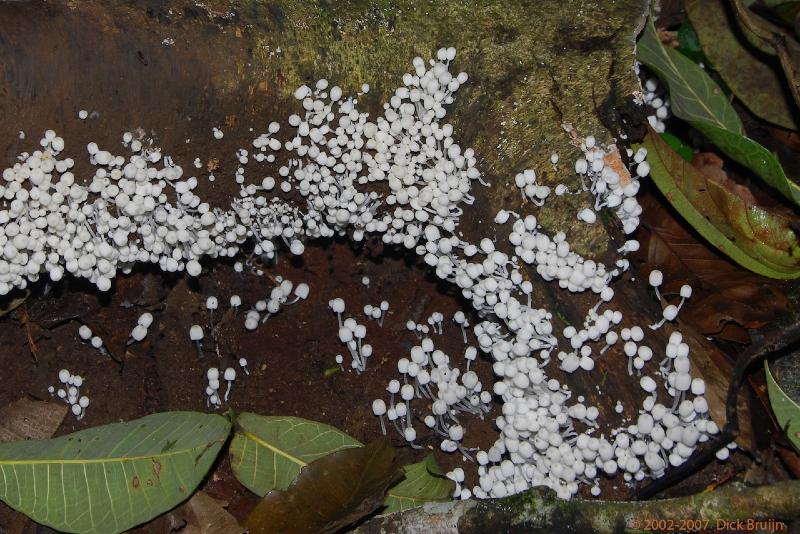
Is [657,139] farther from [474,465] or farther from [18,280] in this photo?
[18,280]

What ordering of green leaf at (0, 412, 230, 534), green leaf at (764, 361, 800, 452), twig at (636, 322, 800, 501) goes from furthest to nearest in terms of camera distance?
green leaf at (0, 412, 230, 534)
green leaf at (764, 361, 800, 452)
twig at (636, 322, 800, 501)

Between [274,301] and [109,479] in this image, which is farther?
[274,301]

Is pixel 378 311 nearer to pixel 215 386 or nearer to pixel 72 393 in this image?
pixel 215 386

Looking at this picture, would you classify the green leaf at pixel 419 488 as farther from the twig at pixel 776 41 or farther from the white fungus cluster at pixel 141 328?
the twig at pixel 776 41

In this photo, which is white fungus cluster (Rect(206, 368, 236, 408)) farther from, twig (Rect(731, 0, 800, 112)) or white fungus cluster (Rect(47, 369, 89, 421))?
twig (Rect(731, 0, 800, 112))

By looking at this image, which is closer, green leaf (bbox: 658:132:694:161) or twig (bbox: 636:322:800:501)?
twig (bbox: 636:322:800:501)

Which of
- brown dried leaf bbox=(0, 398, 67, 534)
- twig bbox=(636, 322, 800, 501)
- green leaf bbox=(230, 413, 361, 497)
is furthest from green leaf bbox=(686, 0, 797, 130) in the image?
brown dried leaf bbox=(0, 398, 67, 534)

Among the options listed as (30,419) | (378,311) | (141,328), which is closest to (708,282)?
(378,311)
